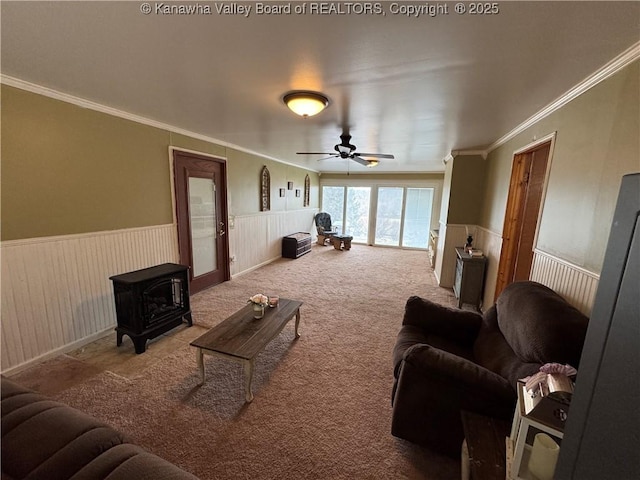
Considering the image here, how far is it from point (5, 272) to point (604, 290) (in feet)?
11.3

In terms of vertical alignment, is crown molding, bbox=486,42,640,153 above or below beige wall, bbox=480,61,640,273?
above

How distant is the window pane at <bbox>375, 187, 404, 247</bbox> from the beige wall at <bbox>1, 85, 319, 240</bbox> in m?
5.76

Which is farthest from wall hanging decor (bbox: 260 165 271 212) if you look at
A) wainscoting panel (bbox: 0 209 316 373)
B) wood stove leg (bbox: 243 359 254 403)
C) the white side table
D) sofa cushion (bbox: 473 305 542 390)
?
the white side table

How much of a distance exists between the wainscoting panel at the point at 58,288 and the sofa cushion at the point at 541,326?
12.1 ft

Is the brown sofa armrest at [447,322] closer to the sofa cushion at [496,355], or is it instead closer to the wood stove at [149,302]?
the sofa cushion at [496,355]

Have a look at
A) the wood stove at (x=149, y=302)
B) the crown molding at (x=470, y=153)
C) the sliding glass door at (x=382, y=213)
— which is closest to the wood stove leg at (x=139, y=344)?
the wood stove at (x=149, y=302)

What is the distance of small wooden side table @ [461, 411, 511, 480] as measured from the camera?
1091 millimetres

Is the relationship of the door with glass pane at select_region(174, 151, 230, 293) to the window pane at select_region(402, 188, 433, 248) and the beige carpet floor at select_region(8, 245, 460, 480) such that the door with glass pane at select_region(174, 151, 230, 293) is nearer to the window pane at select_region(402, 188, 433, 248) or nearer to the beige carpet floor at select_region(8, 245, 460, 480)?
the beige carpet floor at select_region(8, 245, 460, 480)

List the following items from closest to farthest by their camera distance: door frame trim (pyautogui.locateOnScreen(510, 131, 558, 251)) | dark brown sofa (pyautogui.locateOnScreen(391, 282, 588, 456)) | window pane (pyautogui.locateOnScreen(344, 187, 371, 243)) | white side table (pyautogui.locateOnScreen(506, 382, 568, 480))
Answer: white side table (pyautogui.locateOnScreen(506, 382, 568, 480)), dark brown sofa (pyautogui.locateOnScreen(391, 282, 588, 456)), door frame trim (pyautogui.locateOnScreen(510, 131, 558, 251)), window pane (pyautogui.locateOnScreen(344, 187, 371, 243))

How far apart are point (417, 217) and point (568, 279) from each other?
239 inches

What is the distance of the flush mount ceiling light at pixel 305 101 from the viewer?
212cm

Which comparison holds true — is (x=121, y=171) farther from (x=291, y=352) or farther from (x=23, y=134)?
(x=291, y=352)

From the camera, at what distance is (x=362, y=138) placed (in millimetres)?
3791

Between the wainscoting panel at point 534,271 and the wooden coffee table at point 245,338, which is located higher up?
the wainscoting panel at point 534,271
